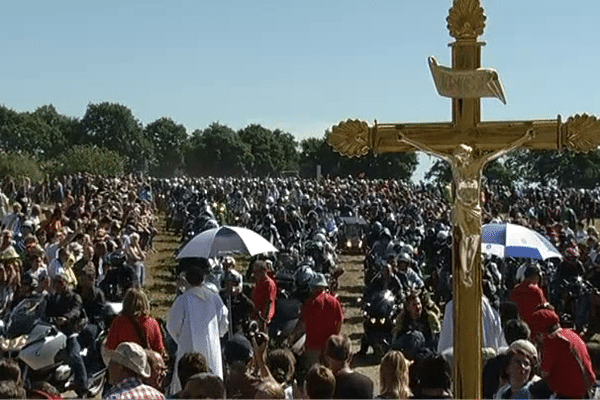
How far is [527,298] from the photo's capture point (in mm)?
11016

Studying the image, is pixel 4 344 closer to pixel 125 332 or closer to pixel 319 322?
pixel 125 332

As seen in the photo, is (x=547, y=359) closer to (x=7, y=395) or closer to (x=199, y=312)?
(x=199, y=312)

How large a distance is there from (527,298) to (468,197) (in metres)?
5.48

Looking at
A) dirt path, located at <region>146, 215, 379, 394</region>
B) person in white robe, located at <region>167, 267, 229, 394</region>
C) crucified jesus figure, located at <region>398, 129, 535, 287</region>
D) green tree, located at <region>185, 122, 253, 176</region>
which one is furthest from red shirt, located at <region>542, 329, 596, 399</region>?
green tree, located at <region>185, 122, 253, 176</region>

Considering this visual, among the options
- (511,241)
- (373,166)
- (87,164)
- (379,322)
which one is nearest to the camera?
(511,241)

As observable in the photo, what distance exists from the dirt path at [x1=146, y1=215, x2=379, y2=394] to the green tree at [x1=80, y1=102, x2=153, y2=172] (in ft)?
243

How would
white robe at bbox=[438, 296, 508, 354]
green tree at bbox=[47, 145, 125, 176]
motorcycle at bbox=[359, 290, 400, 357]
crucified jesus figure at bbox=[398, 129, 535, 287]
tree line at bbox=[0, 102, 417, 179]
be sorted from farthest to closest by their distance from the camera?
tree line at bbox=[0, 102, 417, 179], green tree at bbox=[47, 145, 125, 176], motorcycle at bbox=[359, 290, 400, 357], white robe at bbox=[438, 296, 508, 354], crucified jesus figure at bbox=[398, 129, 535, 287]

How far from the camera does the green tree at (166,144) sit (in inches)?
4065

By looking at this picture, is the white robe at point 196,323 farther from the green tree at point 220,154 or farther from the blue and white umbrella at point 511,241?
the green tree at point 220,154

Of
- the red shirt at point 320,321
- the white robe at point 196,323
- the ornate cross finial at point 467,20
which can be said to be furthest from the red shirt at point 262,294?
the ornate cross finial at point 467,20

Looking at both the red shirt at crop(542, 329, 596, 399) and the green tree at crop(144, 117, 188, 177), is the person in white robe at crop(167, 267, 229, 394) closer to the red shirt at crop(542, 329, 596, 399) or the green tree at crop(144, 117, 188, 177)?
the red shirt at crop(542, 329, 596, 399)

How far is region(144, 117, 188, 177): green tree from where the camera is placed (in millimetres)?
103250

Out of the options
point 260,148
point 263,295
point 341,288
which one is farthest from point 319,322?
point 260,148

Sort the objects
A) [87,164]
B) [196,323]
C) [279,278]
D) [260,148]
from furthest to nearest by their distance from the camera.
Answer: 1. [260,148]
2. [87,164]
3. [279,278]
4. [196,323]
